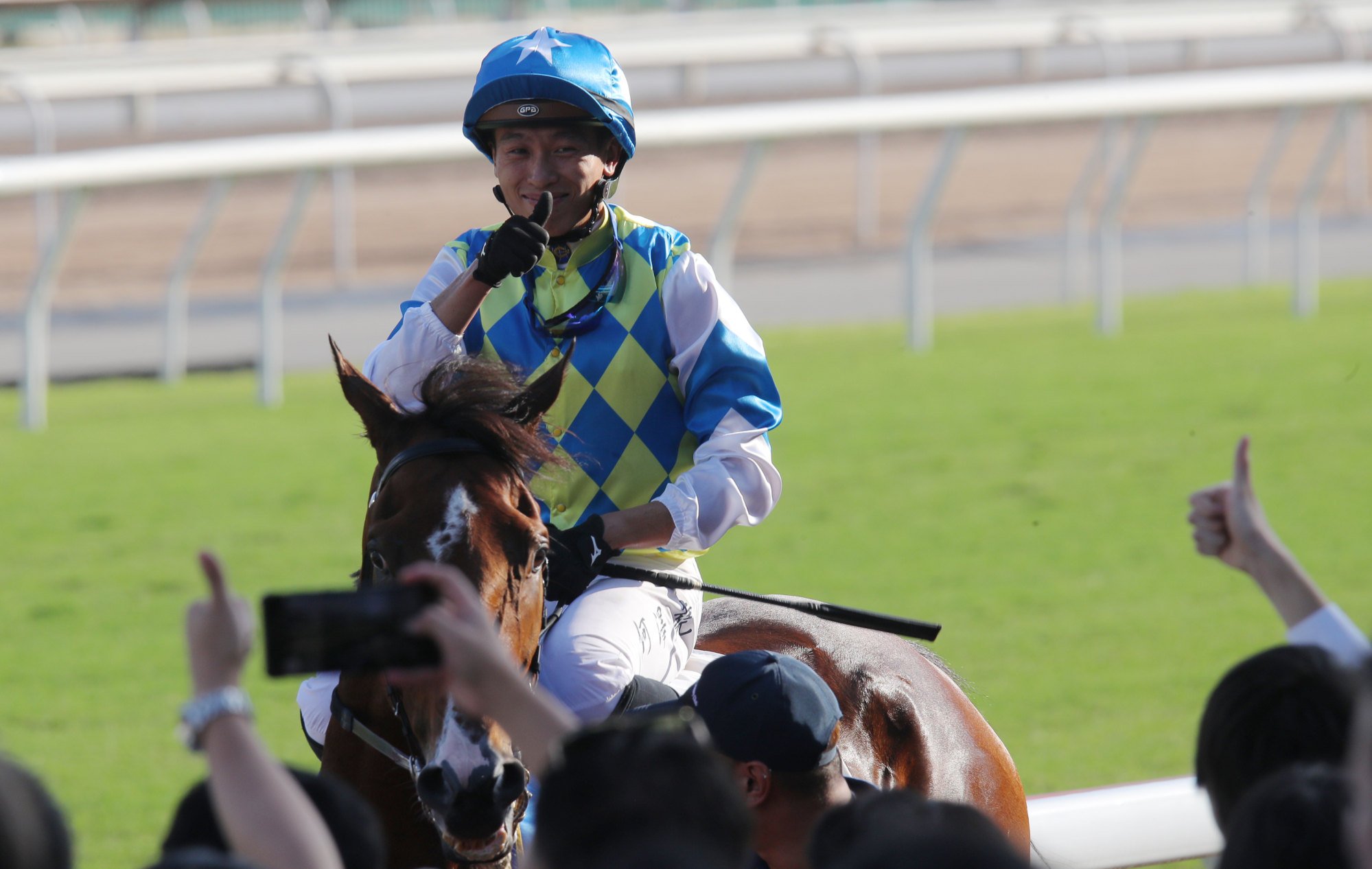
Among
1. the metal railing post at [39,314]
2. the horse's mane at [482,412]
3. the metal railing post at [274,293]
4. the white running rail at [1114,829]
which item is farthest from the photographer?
the metal railing post at [274,293]

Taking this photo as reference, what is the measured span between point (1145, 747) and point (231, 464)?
4143 millimetres

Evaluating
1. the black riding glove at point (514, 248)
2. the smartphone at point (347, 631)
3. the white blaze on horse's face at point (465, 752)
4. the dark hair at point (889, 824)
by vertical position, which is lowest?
the white blaze on horse's face at point (465, 752)

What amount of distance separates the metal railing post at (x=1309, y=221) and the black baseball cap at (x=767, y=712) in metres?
7.92

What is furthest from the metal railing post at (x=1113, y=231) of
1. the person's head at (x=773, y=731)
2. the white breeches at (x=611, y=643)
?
the person's head at (x=773, y=731)

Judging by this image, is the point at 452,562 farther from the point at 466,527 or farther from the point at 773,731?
the point at 773,731

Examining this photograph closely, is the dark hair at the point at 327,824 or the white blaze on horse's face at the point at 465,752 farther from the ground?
the dark hair at the point at 327,824

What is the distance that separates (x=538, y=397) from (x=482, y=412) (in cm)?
9

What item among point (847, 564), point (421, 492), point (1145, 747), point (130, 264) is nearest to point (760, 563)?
point (847, 564)

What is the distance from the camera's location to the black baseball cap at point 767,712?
2.48 meters

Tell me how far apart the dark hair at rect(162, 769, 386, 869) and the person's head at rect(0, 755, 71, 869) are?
0.19 metres

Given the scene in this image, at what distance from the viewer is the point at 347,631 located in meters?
1.73

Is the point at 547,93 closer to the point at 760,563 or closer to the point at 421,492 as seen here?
the point at 421,492

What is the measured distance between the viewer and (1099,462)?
778 cm

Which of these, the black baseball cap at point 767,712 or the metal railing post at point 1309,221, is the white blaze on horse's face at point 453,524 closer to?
the black baseball cap at point 767,712
